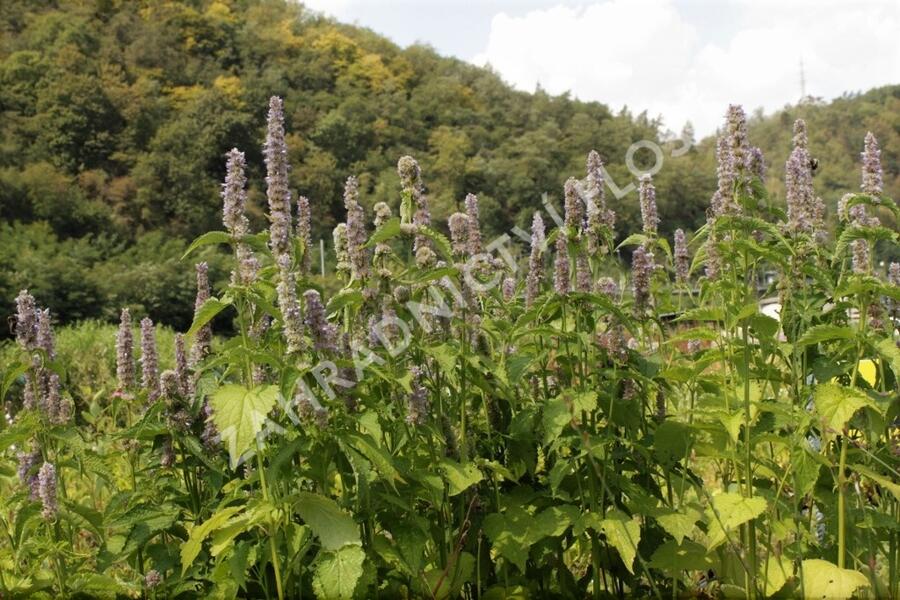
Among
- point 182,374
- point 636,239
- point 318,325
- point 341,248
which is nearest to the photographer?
point 318,325

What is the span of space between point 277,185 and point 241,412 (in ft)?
2.84

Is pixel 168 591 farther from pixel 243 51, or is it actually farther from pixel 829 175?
pixel 243 51

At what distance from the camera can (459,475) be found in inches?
124

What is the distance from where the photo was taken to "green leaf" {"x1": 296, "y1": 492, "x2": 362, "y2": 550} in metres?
2.86

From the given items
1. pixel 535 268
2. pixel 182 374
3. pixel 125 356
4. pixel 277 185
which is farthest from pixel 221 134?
pixel 277 185

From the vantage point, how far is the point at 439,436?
125 inches

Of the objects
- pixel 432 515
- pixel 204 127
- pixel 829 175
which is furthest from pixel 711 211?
pixel 204 127

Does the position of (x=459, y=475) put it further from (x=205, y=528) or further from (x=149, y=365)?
(x=149, y=365)

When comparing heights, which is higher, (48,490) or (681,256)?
(681,256)

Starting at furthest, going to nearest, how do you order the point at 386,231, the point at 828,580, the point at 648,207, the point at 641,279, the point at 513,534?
the point at 648,207, the point at 641,279, the point at 513,534, the point at 828,580, the point at 386,231

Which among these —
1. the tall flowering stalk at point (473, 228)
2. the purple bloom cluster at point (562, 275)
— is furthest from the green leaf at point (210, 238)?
the purple bloom cluster at point (562, 275)

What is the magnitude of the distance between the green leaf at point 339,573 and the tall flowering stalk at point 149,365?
1166 mm

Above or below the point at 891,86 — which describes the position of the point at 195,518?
below

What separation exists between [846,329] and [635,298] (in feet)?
2.59
